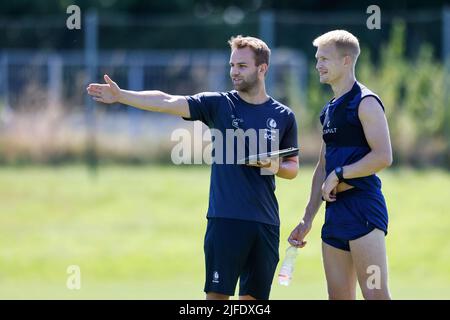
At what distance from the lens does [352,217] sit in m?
6.85

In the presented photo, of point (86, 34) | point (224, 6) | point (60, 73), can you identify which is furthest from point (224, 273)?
point (224, 6)

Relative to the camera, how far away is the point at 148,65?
2234 centimetres

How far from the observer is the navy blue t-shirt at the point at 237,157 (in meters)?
7.29

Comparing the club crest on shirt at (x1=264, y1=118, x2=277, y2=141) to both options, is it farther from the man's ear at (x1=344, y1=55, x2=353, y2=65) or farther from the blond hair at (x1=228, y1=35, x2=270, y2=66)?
the man's ear at (x1=344, y1=55, x2=353, y2=65)

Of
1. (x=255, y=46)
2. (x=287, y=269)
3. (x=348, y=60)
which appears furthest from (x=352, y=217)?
(x=255, y=46)

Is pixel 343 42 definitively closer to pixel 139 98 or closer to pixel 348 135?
pixel 348 135

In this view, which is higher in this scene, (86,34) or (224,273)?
(86,34)

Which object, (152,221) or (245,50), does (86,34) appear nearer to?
(152,221)

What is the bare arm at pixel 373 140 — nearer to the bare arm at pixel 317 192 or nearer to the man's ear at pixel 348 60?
the man's ear at pixel 348 60

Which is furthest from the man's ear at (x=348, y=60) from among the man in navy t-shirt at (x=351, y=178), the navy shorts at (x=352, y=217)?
the navy shorts at (x=352, y=217)

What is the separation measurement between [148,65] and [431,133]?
672 cm

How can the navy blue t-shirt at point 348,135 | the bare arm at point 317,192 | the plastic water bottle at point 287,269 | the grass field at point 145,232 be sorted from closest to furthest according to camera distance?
the navy blue t-shirt at point 348,135, the plastic water bottle at point 287,269, the bare arm at point 317,192, the grass field at point 145,232

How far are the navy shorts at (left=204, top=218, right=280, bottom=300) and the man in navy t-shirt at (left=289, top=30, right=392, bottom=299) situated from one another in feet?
1.86

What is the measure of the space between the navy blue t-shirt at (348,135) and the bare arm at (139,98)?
1.08 metres
